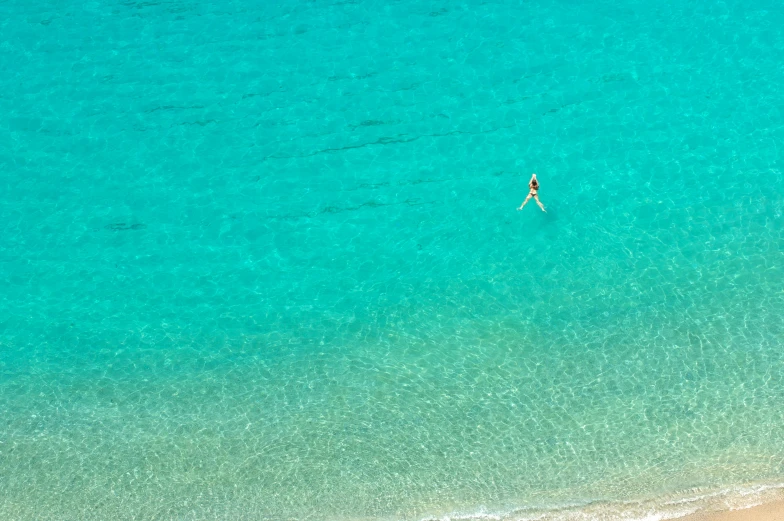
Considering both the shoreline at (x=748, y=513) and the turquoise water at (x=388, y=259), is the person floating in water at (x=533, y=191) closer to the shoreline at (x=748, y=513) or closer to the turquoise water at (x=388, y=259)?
the turquoise water at (x=388, y=259)

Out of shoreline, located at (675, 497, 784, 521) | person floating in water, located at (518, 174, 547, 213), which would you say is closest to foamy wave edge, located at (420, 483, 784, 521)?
shoreline, located at (675, 497, 784, 521)

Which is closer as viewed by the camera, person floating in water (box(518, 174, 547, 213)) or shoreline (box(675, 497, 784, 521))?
shoreline (box(675, 497, 784, 521))

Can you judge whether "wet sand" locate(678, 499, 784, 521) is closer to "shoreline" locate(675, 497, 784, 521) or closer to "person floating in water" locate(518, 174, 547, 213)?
"shoreline" locate(675, 497, 784, 521)

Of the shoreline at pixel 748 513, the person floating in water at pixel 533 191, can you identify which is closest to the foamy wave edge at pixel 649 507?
the shoreline at pixel 748 513

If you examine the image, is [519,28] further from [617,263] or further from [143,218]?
[143,218]

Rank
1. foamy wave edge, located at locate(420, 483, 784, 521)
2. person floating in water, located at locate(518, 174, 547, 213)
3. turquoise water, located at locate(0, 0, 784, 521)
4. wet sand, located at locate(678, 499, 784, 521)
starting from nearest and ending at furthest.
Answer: wet sand, located at locate(678, 499, 784, 521), foamy wave edge, located at locate(420, 483, 784, 521), turquoise water, located at locate(0, 0, 784, 521), person floating in water, located at locate(518, 174, 547, 213)

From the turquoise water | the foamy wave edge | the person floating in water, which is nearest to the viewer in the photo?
the foamy wave edge

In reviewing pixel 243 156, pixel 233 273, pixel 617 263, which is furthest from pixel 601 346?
pixel 243 156
